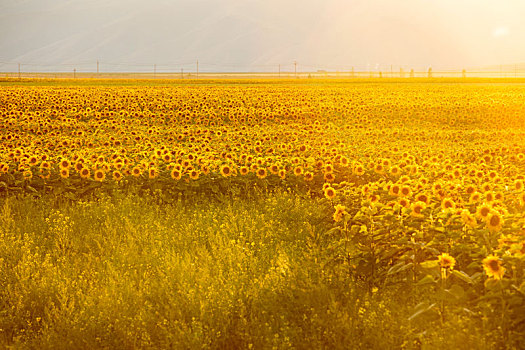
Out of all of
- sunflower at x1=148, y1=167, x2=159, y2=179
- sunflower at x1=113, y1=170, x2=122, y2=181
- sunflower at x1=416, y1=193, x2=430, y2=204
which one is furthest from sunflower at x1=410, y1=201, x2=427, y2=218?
sunflower at x1=113, y1=170, x2=122, y2=181

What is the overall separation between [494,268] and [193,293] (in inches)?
105

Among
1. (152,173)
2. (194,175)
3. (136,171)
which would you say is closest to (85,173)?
(136,171)

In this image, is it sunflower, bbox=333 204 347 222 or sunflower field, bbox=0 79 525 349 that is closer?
sunflower field, bbox=0 79 525 349

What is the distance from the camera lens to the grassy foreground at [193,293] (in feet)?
15.6

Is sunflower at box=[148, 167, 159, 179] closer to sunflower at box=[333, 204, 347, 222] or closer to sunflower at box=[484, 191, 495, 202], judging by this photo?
sunflower at box=[333, 204, 347, 222]

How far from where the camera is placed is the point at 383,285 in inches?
215

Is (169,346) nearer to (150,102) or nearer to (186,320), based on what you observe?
(186,320)

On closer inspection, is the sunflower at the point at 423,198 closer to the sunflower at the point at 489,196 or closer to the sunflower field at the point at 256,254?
the sunflower field at the point at 256,254

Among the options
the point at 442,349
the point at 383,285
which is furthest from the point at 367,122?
the point at 442,349

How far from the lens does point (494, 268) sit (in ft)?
14.0

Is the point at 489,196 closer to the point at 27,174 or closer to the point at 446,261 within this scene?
the point at 446,261

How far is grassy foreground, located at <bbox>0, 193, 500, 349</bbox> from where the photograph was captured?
476 cm

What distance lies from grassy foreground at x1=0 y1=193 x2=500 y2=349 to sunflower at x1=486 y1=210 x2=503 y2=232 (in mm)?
916

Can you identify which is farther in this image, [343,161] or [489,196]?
[343,161]
